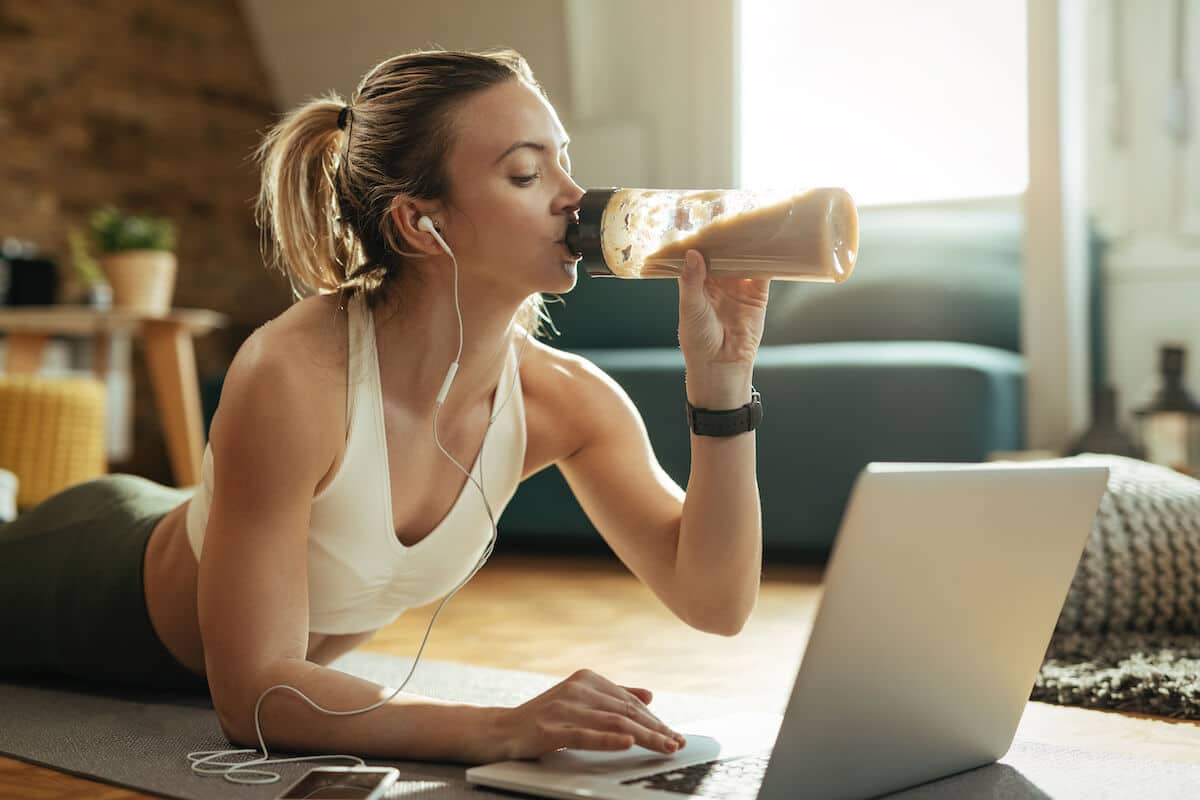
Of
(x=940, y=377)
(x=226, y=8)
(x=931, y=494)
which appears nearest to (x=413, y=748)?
(x=931, y=494)

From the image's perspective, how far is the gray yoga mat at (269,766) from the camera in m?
1.01

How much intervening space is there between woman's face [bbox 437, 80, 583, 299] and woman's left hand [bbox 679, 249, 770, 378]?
12 centimetres

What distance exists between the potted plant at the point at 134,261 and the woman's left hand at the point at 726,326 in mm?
2720

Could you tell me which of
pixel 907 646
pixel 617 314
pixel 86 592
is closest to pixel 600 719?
pixel 907 646

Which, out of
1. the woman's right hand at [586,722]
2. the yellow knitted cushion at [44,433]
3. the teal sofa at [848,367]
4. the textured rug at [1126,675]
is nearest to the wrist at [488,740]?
the woman's right hand at [586,722]

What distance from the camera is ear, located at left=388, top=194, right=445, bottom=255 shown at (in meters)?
1.17

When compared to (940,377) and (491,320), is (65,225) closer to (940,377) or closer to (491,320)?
(940,377)

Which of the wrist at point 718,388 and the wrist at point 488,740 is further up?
the wrist at point 718,388

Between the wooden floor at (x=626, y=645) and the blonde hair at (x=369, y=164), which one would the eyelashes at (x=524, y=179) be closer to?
the blonde hair at (x=369, y=164)

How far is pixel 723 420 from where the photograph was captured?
115 cm

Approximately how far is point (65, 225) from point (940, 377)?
9.25 feet

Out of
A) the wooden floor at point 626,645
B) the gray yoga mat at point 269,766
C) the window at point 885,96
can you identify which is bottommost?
the wooden floor at point 626,645

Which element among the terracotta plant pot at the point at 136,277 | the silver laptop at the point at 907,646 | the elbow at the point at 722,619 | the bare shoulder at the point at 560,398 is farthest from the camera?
the terracotta plant pot at the point at 136,277

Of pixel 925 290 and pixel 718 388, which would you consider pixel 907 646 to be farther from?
pixel 925 290
